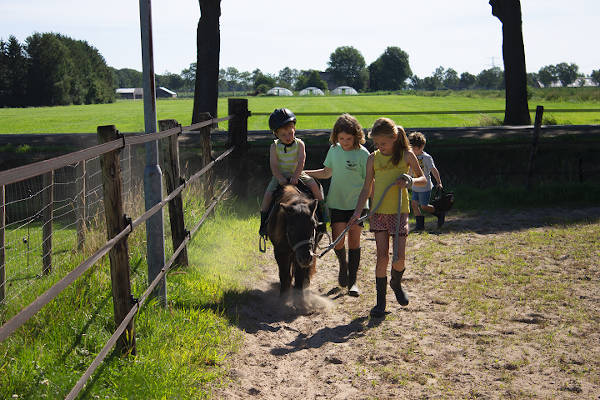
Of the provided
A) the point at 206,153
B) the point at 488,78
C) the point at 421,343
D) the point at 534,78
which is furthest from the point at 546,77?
the point at 421,343

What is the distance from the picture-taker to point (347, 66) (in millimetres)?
186500

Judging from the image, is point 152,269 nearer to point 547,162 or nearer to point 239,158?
point 239,158

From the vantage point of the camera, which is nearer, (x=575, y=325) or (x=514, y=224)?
(x=575, y=325)

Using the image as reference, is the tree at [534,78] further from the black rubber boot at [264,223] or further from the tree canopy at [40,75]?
the black rubber boot at [264,223]

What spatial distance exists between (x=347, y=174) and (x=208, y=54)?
1418cm

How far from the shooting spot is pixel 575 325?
5.27 metres

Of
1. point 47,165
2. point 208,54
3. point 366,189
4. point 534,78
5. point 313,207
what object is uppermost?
point 534,78

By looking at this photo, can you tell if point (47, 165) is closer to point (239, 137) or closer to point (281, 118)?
point (281, 118)

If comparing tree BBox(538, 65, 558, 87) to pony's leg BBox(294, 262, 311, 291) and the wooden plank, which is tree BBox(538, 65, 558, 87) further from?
→ the wooden plank

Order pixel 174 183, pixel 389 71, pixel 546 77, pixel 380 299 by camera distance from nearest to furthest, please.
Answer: pixel 380 299 < pixel 174 183 < pixel 389 71 < pixel 546 77

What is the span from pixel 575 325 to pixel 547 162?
8539 millimetres

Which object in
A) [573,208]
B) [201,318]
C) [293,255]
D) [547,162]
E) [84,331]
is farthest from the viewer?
[547,162]

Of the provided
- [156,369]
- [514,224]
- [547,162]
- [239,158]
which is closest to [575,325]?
[156,369]

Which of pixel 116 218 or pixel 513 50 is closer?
pixel 116 218
